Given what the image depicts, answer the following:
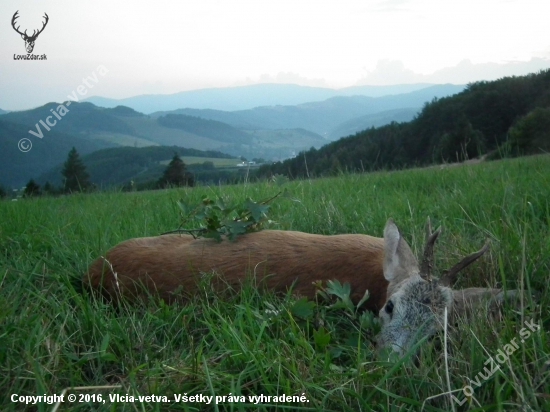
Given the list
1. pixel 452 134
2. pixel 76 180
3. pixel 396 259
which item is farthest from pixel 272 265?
pixel 452 134

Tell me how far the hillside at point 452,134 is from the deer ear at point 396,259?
4.57 metres

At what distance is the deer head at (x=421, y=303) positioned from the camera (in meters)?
2.67

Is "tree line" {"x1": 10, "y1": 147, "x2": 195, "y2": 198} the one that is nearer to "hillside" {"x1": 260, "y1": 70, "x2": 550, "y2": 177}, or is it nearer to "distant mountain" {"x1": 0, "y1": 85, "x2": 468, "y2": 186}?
"hillside" {"x1": 260, "y1": 70, "x2": 550, "y2": 177}

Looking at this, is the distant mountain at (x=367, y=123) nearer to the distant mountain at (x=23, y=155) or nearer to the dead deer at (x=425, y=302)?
the distant mountain at (x=23, y=155)

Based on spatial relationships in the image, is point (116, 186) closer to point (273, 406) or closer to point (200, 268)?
point (200, 268)

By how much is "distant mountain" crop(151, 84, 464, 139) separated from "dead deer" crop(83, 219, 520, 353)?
25.5 meters

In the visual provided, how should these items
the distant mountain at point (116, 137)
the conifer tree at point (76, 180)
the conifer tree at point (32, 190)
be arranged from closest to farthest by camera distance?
1. the conifer tree at point (76, 180)
2. the conifer tree at point (32, 190)
3. the distant mountain at point (116, 137)

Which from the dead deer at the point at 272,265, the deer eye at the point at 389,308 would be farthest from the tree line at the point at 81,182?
the deer eye at the point at 389,308

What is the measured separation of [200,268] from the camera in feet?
11.9

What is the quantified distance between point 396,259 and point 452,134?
14.8 m

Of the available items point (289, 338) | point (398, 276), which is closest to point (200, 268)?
point (289, 338)

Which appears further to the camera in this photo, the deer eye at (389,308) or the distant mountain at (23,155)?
the distant mountain at (23,155)

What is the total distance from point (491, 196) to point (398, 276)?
252 cm

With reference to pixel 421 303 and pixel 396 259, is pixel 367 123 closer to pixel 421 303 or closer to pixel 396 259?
pixel 396 259
